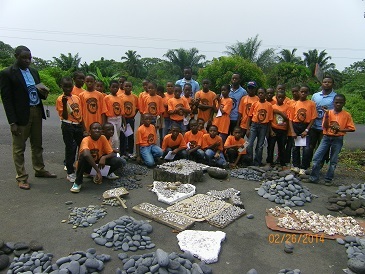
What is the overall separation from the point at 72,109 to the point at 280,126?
460 centimetres

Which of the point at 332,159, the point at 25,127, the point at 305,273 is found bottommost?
the point at 305,273

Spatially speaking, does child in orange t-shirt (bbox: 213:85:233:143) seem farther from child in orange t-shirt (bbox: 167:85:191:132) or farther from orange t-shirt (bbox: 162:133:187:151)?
orange t-shirt (bbox: 162:133:187:151)

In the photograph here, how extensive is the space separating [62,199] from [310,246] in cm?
400

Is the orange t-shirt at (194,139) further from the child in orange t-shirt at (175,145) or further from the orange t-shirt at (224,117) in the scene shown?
the orange t-shirt at (224,117)

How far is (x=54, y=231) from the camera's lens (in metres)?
4.33

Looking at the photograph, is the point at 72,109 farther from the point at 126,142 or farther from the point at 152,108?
the point at 152,108

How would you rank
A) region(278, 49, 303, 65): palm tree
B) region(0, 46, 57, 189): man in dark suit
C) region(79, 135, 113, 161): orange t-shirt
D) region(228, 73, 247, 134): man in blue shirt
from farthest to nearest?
region(278, 49, 303, 65): palm tree
region(228, 73, 247, 134): man in blue shirt
region(79, 135, 113, 161): orange t-shirt
region(0, 46, 57, 189): man in dark suit

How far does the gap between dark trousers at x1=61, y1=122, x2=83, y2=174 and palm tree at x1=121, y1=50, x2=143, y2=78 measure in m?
33.8

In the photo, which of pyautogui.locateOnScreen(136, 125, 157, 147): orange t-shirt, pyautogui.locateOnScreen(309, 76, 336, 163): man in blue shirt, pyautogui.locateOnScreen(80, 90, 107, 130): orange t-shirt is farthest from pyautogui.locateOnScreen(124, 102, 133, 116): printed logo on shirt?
pyautogui.locateOnScreen(309, 76, 336, 163): man in blue shirt

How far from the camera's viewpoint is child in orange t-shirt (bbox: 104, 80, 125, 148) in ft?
23.6

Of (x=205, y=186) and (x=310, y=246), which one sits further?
(x=205, y=186)

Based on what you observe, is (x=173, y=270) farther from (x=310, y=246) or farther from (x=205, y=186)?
(x=205, y=186)

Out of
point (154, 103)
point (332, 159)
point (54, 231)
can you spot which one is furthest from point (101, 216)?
point (332, 159)

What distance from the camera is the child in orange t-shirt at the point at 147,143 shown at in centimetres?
730
